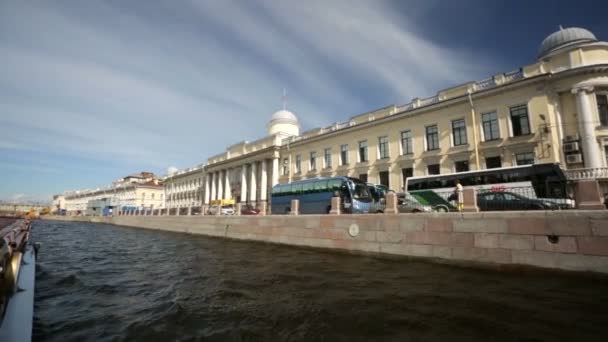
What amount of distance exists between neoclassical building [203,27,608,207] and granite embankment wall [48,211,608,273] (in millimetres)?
6826

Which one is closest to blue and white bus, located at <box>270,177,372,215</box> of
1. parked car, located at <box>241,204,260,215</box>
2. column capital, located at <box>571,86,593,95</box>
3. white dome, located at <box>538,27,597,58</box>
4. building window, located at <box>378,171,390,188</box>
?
parked car, located at <box>241,204,260,215</box>

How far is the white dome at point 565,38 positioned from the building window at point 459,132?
8496 mm

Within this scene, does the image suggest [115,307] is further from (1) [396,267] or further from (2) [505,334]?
(1) [396,267]

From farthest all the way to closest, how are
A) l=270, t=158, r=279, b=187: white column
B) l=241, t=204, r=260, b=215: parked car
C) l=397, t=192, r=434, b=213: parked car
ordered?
l=270, t=158, r=279, b=187: white column
l=241, t=204, r=260, b=215: parked car
l=397, t=192, r=434, b=213: parked car

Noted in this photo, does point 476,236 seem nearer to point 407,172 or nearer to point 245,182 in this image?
point 407,172

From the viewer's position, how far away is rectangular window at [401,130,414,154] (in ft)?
84.7

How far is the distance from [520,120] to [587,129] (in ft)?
11.7

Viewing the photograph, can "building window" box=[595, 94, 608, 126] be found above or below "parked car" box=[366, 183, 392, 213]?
above

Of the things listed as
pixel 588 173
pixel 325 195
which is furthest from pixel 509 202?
pixel 325 195

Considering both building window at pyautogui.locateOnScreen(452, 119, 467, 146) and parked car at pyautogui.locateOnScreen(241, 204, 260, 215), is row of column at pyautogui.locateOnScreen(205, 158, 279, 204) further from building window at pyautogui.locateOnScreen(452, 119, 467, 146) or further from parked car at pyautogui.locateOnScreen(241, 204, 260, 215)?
building window at pyautogui.locateOnScreen(452, 119, 467, 146)

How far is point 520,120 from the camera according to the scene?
66.4 ft

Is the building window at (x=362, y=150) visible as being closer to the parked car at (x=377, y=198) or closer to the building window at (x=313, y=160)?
the building window at (x=313, y=160)

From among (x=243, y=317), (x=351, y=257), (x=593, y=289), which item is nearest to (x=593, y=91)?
(x=593, y=289)

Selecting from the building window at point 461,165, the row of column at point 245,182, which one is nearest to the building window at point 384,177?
the building window at point 461,165
